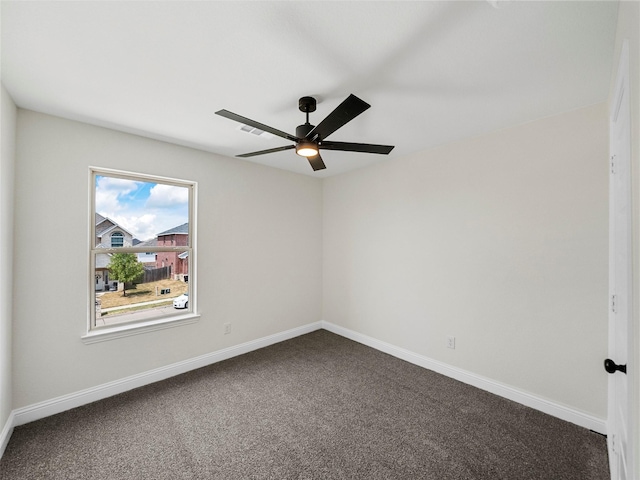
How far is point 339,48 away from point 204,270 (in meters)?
2.73

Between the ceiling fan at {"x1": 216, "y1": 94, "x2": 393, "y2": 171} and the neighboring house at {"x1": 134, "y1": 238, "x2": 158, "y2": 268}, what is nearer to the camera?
the ceiling fan at {"x1": 216, "y1": 94, "x2": 393, "y2": 171}

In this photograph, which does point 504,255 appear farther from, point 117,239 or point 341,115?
point 117,239

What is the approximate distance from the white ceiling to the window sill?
195 centimetres

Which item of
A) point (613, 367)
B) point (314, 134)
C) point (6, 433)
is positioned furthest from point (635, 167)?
point (6, 433)

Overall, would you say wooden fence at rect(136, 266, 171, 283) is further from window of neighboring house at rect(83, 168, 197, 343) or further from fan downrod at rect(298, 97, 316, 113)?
fan downrod at rect(298, 97, 316, 113)

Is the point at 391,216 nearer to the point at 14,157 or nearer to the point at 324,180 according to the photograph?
the point at 324,180

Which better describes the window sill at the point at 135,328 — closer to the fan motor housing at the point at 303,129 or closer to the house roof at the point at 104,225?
the house roof at the point at 104,225

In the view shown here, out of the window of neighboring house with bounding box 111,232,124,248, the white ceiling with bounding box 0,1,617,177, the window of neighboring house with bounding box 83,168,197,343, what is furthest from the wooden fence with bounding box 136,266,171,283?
the white ceiling with bounding box 0,1,617,177

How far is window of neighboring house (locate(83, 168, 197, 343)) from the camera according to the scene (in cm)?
268

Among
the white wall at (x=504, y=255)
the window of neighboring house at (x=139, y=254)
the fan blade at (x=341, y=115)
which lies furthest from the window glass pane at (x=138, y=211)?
the white wall at (x=504, y=255)

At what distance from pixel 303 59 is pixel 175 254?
2.54 metres

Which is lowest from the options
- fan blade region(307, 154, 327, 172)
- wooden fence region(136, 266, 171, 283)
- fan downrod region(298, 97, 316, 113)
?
wooden fence region(136, 266, 171, 283)

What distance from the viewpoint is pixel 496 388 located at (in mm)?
2666

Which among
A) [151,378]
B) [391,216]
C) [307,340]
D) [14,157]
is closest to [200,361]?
[151,378]
